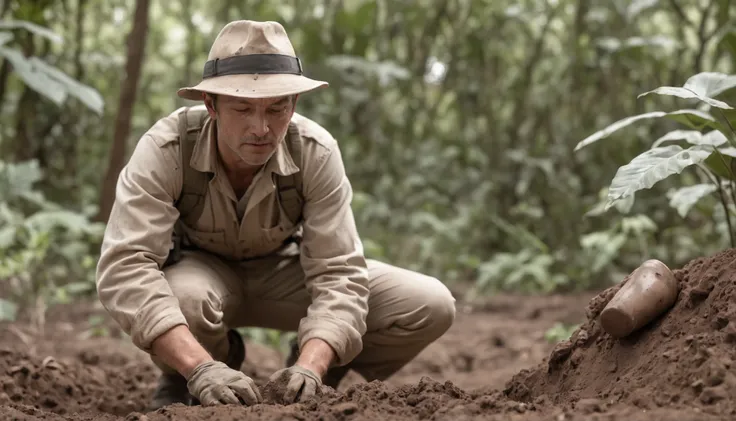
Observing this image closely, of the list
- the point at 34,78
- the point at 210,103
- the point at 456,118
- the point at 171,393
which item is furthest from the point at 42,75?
the point at 456,118

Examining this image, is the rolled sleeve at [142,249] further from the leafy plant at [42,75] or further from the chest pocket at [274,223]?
the leafy plant at [42,75]

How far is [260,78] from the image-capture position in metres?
2.88

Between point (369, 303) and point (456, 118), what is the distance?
434 cm

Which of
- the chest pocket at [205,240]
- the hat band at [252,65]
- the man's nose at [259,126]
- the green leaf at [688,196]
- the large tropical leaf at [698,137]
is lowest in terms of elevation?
the chest pocket at [205,240]

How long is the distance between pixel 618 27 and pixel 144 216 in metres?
4.78

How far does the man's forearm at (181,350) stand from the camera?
8.95 ft

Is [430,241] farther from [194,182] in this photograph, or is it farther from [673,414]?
[673,414]

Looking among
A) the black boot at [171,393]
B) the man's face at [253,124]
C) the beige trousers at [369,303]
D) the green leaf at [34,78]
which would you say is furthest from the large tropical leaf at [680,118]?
the green leaf at [34,78]

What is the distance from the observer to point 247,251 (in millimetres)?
3361

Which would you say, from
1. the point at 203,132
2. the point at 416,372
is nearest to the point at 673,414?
the point at 203,132

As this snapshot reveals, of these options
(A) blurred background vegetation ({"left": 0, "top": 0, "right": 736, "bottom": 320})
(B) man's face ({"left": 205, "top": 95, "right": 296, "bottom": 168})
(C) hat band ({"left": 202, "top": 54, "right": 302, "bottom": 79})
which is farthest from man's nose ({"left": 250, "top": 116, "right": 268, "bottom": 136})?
(A) blurred background vegetation ({"left": 0, "top": 0, "right": 736, "bottom": 320})

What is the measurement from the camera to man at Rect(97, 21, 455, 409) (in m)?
2.82

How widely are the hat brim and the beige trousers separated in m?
0.68

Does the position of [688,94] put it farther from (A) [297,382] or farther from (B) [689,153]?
(A) [297,382]
